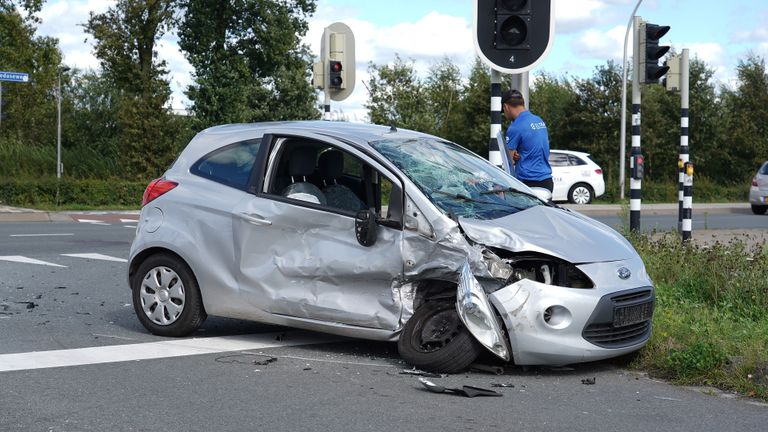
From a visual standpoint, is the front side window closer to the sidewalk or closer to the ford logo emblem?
the ford logo emblem

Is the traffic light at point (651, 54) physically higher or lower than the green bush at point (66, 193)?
higher

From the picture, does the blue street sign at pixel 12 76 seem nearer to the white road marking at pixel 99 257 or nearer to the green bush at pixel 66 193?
the green bush at pixel 66 193

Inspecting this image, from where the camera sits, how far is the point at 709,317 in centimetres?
820

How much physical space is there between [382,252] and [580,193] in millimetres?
25106

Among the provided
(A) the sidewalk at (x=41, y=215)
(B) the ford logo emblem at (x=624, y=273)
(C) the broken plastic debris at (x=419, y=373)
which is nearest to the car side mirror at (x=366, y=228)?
(C) the broken plastic debris at (x=419, y=373)

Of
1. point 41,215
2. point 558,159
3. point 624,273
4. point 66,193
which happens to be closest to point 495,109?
point 624,273

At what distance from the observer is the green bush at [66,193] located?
28.3 metres

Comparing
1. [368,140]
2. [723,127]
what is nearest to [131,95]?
[723,127]

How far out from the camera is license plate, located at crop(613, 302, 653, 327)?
6.75m

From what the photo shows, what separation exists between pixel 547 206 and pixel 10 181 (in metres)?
23.3

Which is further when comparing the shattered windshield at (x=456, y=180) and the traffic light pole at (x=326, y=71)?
the traffic light pole at (x=326, y=71)

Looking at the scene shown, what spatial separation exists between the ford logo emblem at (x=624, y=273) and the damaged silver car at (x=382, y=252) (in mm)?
11

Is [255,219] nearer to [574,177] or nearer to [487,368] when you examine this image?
[487,368]

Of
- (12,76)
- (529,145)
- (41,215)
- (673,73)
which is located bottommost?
(41,215)
